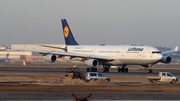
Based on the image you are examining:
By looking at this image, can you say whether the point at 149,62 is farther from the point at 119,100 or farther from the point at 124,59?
the point at 119,100

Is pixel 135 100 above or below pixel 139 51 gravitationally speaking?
below

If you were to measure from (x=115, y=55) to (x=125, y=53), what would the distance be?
252cm

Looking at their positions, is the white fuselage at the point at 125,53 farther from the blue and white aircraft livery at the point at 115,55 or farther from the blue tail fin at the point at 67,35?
the blue tail fin at the point at 67,35

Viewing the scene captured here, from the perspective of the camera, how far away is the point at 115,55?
87.8m

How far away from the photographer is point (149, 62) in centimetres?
8362

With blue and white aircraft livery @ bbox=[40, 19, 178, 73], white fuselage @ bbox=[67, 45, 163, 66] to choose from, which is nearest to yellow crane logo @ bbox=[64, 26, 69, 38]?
blue and white aircraft livery @ bbox=[40, 19, 178, 73]

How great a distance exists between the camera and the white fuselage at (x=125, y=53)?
83.0m

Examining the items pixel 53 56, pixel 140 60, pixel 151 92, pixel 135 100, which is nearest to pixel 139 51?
pixel 140 60

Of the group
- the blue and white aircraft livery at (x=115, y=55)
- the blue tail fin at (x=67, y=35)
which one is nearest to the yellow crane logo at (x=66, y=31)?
the blue tail fin at (x=67, y=35)

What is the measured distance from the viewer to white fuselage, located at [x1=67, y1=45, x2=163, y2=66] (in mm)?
83000

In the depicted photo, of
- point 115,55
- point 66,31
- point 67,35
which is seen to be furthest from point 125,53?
point 66,31

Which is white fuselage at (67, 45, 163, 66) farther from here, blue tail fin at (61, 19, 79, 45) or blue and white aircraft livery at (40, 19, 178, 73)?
blue tail fin at (61, 19, 79, 45)

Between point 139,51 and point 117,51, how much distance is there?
519 cm

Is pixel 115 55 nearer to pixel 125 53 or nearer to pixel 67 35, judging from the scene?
pixel 125 53
